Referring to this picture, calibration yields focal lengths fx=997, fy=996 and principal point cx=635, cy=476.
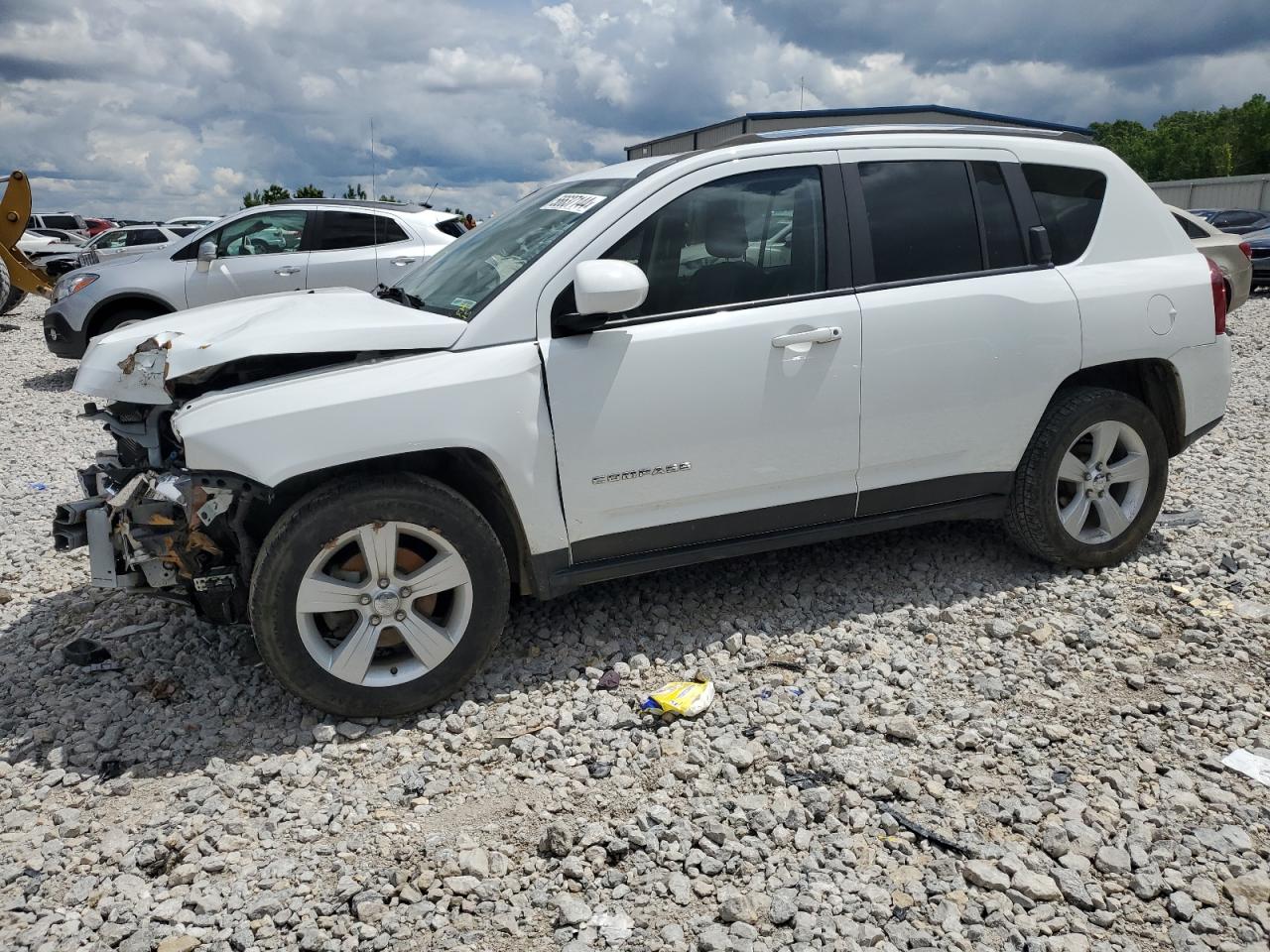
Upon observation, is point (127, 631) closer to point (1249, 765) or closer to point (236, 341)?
point (236, 341)

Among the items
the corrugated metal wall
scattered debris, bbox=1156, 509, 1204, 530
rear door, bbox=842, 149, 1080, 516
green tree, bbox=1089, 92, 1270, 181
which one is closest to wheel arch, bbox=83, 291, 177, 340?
rear door, bbox=842, 149, 1080, 516

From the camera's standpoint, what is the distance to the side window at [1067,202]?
4.45 metres

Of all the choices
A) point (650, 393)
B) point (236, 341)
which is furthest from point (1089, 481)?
point (236, 341)

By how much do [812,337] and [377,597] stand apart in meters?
1.90

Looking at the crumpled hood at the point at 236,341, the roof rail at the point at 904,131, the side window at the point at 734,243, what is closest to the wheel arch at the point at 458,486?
the crumpled hood at the point at 236,341

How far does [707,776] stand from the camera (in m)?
3.26

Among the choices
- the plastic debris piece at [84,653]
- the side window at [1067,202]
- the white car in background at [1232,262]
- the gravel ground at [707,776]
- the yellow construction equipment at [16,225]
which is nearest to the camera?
the gravel ground at [707,776]

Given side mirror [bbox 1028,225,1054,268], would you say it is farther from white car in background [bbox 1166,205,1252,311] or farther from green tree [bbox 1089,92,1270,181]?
green tree [bbox 1089,92,1270,181]

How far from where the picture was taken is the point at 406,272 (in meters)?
4.66

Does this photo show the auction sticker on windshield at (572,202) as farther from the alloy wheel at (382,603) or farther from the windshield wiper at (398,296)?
the alloy wheel at (382,603)

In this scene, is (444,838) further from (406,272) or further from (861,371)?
(406,272)

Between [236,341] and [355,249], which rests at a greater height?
[355,249]

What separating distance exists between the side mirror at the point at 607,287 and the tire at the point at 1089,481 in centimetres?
209

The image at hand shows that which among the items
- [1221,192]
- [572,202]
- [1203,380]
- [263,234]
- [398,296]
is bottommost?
[1203,380]
